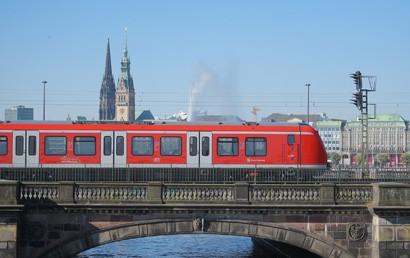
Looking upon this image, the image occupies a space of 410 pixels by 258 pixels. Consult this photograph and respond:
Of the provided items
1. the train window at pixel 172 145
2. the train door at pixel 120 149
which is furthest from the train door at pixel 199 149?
the train door at pixel 120 149

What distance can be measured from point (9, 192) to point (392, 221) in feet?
47.1

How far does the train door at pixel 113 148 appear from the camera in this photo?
155ft

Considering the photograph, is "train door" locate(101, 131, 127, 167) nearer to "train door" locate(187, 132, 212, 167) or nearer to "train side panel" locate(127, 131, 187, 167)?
"train side panel" locate(127, 131, 187, 167)

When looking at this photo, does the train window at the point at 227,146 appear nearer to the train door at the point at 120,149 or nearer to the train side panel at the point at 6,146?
the train door at the point at 120,149

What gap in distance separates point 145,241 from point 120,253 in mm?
8724

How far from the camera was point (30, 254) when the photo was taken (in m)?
33.4

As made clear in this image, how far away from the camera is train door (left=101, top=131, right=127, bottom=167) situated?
155 ft

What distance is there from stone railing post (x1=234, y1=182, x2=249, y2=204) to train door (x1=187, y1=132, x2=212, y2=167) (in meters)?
13.1

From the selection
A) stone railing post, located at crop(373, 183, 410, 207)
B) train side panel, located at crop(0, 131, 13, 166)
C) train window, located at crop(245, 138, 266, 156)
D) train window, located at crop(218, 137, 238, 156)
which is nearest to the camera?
stone railing post, located at crop(373, 183, 410, 207)

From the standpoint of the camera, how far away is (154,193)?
112 feet

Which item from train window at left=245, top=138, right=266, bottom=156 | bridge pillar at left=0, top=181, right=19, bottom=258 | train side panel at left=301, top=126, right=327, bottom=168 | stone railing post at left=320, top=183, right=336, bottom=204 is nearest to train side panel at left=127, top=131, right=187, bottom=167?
train window at left=245, top=138, right=266, bottom=156

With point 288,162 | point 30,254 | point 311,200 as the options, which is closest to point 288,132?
point 288,162

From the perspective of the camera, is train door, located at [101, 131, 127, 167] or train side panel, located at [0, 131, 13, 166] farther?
train door, located at [101, 131, 127, 167]

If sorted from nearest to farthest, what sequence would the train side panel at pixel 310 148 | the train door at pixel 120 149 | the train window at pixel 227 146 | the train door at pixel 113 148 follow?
the train door at pixel 113 148, the train door at pixel 120 149, the train window at pixel 227 146, the train side panel at pixel 310 148
